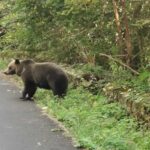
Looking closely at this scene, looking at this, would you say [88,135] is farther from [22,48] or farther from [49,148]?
[22,48]

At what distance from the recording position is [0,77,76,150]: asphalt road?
813cm

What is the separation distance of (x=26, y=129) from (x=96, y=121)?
1175 mm

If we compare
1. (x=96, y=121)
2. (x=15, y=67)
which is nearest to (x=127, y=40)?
(x=96, y=121)

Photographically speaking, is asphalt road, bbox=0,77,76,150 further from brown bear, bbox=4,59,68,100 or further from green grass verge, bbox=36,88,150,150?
brown bear, bbox=4,59,68,100

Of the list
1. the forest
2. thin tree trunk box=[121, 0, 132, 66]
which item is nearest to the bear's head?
the forest

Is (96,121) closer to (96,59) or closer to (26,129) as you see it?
(26,129)

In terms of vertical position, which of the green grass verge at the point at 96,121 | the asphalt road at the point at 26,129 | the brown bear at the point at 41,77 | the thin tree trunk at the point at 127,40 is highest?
the thin tree trunk at the point at 127,40

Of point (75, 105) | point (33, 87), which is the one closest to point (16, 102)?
point (33, 87)

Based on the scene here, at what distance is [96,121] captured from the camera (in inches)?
361

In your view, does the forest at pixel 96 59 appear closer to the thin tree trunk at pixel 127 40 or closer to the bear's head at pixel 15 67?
the thin tree trunk at pixel 127 40

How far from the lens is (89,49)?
1321cm

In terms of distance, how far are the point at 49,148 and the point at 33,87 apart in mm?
4581

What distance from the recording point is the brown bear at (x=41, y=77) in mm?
11797

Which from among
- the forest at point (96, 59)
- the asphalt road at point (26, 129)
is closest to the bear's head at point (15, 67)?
the forest at point (96, 59)
